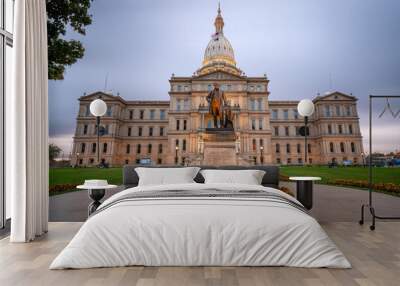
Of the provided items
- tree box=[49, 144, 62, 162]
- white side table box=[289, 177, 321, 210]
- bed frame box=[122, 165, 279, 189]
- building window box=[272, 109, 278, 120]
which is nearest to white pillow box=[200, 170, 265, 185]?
bed frame box=[122, 165, 279, 189]

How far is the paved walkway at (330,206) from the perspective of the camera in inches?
207

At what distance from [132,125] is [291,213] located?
99.2ft

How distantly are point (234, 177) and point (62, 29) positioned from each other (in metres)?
5.52

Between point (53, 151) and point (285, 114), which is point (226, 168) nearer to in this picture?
point (53, 151)

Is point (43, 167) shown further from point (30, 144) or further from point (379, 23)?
point (379, 23)

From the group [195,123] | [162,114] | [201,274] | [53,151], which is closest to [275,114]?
[195,123]

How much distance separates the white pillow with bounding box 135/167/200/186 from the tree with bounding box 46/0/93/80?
12.3 feet

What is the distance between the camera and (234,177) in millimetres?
4512

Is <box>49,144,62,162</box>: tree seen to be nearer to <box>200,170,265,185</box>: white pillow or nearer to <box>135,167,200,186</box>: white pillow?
<box>135,167,200,186</box>: white pillow

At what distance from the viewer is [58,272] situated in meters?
2.53

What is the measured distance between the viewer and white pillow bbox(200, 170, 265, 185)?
446cm

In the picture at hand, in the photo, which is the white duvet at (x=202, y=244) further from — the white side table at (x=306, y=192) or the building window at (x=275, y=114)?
the building window at (x=275, y=114)

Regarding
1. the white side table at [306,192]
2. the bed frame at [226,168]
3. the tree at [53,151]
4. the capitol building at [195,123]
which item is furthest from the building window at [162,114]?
the white side table at [306,192]

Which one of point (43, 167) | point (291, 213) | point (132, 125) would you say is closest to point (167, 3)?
point (43, 167)
